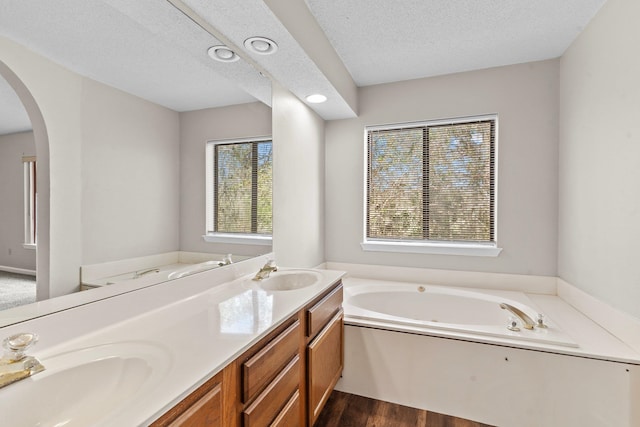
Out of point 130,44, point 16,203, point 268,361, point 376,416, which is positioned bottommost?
point 376,416

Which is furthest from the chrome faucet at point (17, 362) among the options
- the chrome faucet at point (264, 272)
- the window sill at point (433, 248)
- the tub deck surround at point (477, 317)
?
the window sill at point (433, 248)

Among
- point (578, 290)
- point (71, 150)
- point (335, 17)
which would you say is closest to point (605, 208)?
point (578, 290)

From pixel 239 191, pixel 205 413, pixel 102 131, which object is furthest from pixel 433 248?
pixel 102 131

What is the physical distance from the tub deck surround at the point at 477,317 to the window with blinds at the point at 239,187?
96 cm

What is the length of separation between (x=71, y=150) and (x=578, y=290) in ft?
9.96

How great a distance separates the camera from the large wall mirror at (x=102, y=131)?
90 centimetres

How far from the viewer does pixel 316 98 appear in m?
2.60

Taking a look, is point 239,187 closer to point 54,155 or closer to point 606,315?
point 54,155

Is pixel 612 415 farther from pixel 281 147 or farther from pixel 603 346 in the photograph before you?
pixel 281 147

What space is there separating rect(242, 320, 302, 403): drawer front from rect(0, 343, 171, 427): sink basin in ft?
0.93

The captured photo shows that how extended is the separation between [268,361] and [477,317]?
6.71ft

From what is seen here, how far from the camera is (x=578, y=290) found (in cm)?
226

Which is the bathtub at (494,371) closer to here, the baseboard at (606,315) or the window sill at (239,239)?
the baseboard at (606,315)

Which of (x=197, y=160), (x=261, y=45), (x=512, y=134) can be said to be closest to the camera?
(x=197, y=160)
